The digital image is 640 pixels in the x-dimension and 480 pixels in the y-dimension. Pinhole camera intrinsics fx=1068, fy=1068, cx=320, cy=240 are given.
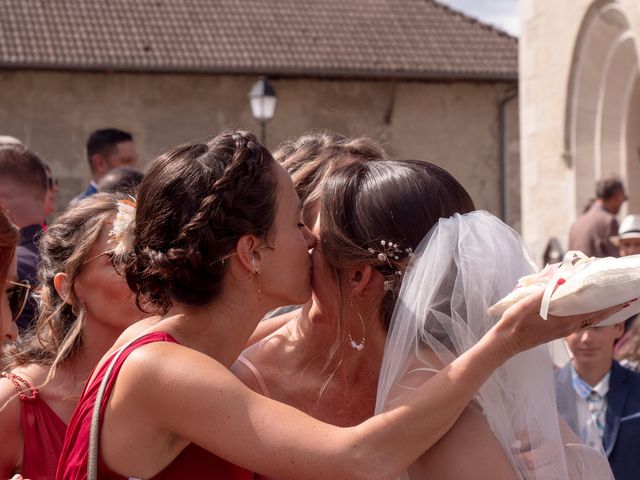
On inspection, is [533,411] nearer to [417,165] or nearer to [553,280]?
[553,280]

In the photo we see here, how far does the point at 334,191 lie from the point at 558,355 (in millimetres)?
722

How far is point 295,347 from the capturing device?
290cm

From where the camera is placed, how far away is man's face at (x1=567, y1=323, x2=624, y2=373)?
499cm

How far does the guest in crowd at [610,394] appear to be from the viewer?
4.67 meters

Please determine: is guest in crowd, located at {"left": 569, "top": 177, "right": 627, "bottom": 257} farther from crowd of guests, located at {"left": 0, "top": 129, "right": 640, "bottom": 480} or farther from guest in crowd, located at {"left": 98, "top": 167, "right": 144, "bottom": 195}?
crowd of guests, located at {"left": 0, "top": 129, "right": 640, "bottom": 480}

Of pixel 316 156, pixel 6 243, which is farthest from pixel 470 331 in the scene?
pixel 6 243

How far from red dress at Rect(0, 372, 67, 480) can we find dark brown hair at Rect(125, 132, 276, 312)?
2.68 ft

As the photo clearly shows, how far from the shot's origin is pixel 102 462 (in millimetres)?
2303

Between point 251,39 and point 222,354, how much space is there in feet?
71.8

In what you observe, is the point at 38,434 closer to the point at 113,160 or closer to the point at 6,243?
the point at 6,243

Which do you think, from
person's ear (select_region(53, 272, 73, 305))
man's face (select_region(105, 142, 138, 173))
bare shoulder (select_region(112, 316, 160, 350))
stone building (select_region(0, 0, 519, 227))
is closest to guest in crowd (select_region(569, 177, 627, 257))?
man's face (select_region(105, 142, 138, 173))

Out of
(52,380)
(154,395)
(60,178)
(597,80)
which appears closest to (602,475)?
(154,395)

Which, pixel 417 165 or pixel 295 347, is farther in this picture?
pixel 295 347

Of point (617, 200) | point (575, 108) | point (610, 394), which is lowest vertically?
point (617, 200)
